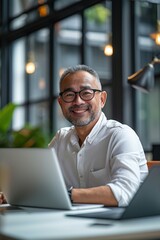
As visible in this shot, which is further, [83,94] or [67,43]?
[67,43]

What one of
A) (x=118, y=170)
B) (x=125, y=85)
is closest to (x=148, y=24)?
(x=125, y=85)

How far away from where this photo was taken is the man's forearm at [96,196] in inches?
79.5

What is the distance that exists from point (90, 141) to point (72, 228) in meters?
1.01

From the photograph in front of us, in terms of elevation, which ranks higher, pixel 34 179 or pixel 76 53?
pixel 76 53

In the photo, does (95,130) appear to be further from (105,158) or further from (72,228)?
(72,228)

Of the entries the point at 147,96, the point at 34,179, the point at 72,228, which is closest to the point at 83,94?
the point at 34,179

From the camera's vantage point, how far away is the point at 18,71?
8164 millimetres

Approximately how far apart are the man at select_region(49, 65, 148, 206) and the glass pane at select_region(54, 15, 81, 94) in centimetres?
422

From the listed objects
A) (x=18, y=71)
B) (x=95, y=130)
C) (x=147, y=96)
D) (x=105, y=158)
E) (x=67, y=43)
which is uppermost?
(x=67, y=43)

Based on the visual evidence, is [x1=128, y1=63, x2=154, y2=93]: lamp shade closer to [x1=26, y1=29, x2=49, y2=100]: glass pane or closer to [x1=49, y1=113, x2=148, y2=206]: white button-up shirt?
[x1=49, y1=113, x2=148, y2=206]: white button-up shirt

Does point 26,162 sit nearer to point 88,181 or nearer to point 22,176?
point 22,176

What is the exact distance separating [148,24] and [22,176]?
395cm

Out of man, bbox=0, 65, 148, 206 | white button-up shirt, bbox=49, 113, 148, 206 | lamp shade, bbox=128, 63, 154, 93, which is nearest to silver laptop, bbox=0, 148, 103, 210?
white button-up shirt, bbox=49, 113, 148, 206

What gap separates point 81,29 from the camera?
6492 millimetres
